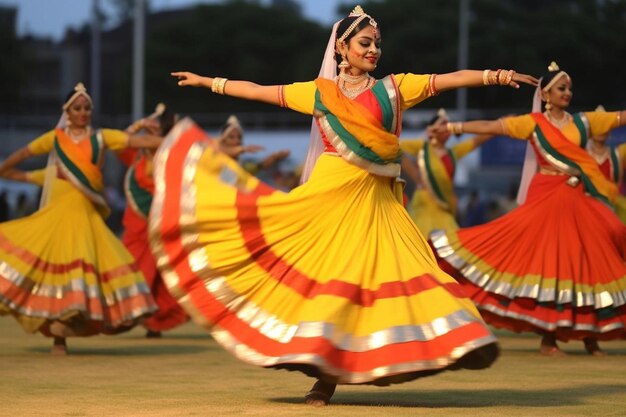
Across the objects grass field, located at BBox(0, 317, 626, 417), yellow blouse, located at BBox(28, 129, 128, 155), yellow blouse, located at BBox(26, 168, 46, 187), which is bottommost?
grass field, located at BBox(0, 317, 626, 417)

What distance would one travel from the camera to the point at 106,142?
1332 cm

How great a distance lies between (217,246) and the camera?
8836 millimetres

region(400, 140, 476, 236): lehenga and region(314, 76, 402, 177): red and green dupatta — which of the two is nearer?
region(314, 76, 402, 177): red and green dupatta

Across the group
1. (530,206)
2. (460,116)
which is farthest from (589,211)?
(460,116)

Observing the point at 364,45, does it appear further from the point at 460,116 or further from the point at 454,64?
the point at 454,64

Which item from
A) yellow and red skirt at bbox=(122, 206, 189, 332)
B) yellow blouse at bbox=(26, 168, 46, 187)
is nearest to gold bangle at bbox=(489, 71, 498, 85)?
yellow blouse at bbox=(26, 168, 46, 187)

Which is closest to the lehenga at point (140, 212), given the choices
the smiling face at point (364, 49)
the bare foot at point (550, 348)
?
the bare foot at point (550, 348)

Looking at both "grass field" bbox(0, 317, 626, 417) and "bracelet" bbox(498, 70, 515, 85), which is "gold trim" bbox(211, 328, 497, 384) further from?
"bracelet" bbox(498, 70, 515, 85)

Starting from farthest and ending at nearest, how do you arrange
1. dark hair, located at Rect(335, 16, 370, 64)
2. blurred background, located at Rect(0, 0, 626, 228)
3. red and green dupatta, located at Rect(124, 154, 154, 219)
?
blurred background, located at Rect(0, 0, 626, 228) < red and green dupatta, located at Rect(124, 154, 154, 219) < dark hair, located at Rect(335, 16, 370, 64)

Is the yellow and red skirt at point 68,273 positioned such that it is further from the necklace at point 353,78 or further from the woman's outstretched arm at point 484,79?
the woman's outstretched arm at point 484,79

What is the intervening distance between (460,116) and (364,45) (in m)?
38.0

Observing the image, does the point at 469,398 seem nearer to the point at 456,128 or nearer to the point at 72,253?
the point at 456,128

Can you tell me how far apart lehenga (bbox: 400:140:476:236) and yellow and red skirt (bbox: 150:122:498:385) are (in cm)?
792

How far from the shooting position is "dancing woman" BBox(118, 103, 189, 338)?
50.8ft
